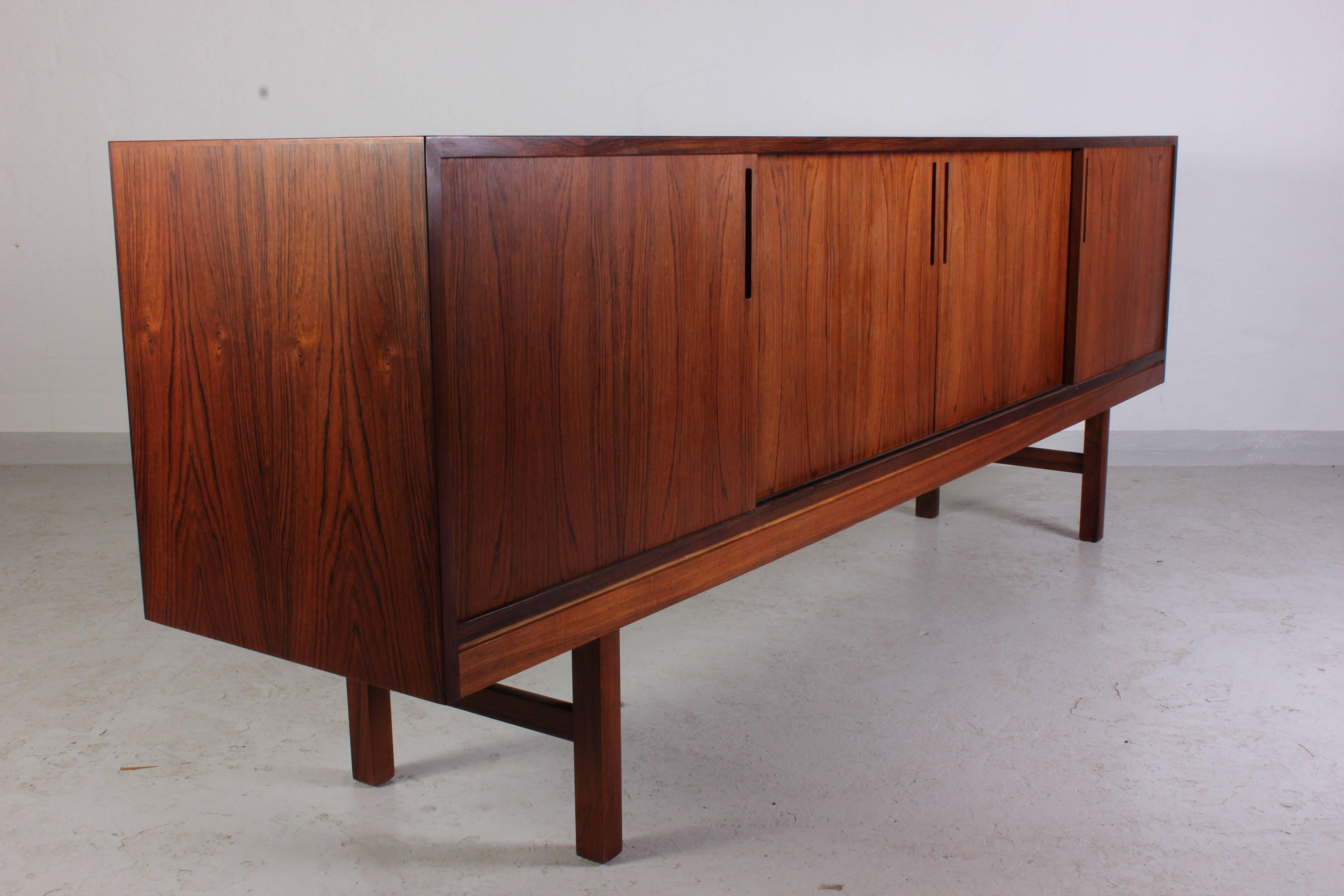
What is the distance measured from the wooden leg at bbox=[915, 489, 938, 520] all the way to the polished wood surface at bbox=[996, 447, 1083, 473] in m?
0.35

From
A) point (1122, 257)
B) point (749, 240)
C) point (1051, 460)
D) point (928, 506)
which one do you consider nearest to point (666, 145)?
point (749, 240)

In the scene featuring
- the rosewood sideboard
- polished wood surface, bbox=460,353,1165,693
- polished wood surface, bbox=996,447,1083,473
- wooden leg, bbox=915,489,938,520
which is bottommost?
Result: wooden leg, bbox=915,489,938,520

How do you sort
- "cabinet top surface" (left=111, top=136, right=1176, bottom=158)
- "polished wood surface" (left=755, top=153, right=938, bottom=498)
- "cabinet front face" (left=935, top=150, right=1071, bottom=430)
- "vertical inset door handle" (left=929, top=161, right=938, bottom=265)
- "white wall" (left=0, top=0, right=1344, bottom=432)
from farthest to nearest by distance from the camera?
"white wall" (left=0, top=0, right=1344, bottom=432)
"cabinet front face" (left=935, top=150, right=1071, bottom=430)
"vertical inset door handle" (left=929, top=161, right=938, bottom=265)
"polished wood surface" (left=755, top=153, right=938, bottom=498)
"cabinet top surface" (left=111, top=136, right=1176, bottom=158)

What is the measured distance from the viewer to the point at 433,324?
1.32 metres

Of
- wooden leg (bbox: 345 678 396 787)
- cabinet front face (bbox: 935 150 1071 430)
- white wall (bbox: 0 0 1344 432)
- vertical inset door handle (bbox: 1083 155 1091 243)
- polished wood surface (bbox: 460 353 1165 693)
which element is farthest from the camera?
white wall (bbox: 0 0 1344 432)

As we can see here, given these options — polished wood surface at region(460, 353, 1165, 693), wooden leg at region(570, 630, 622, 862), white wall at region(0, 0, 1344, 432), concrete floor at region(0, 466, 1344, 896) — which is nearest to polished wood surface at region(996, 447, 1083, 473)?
concrete floor at region(0, 466, 1344, 896)

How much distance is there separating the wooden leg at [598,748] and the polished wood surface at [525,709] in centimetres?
3

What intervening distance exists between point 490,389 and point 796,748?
1.17m

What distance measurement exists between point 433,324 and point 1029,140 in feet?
5.87

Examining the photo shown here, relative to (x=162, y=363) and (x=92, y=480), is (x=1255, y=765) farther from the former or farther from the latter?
(x=92, y=480)

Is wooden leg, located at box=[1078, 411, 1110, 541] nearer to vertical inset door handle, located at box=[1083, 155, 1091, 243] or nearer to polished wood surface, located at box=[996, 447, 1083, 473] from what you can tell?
polished wood surface, located at box=[996, 447, 1083, 473]

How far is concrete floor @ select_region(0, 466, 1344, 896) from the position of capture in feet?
6.10

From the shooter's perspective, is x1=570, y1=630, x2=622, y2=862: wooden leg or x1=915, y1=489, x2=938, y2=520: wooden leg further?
x1=915, y1=489, x2=938, y2=520: wooden leg

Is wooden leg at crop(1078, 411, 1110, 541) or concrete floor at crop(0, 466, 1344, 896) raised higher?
wooden leg at crop(1078, 411, 1110, 541)
